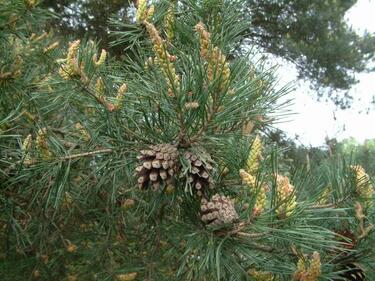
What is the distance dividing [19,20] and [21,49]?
0.36ft

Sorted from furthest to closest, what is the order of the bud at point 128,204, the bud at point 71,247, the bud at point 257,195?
the bud at point 71,247 → the bud at point 128,204 → the bud at point 257,195

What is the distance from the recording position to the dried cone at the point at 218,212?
0.90 meters

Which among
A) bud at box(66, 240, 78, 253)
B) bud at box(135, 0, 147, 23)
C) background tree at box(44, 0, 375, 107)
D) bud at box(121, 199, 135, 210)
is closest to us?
bud at box(135, 0, 147, 23)

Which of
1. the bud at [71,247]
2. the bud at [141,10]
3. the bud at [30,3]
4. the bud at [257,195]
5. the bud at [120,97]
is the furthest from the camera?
the bud at [71,247]

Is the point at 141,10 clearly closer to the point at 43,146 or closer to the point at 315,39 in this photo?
the point at 43,146

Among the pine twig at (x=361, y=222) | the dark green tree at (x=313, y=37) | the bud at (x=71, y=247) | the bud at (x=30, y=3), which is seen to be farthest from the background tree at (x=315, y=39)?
the pine twig at (x=361, y=222)

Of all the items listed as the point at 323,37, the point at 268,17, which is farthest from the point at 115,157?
the point at 323,37

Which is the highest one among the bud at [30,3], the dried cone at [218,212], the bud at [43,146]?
the bud at [30,3]

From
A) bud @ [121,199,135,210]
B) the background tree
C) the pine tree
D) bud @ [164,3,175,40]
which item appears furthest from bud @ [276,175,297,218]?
the background tree

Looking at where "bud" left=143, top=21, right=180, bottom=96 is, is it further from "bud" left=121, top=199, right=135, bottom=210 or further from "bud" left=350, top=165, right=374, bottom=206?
"bud" left=121, top=199, right=135, bottom=210

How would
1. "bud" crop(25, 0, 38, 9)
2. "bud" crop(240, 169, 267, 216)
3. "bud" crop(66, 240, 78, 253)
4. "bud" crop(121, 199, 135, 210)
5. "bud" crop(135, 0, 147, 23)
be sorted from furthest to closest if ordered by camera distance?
"bud" crop(66, 240, 78, 253)
"bud" crop(121, 199, 135, 210)
"bud" crop(25, 0, 38, 9)
"bud" crop(135, 0, 147, 23)
"bud" crop(240, 169, 267, 216)

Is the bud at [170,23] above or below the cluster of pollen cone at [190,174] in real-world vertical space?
above

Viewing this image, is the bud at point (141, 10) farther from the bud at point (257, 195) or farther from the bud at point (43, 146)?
the bud at point (257, 195)

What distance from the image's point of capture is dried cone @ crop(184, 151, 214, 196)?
934 mm
